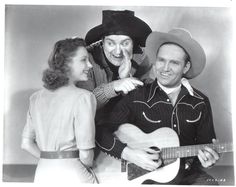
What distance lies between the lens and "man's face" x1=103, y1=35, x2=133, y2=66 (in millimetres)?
1976

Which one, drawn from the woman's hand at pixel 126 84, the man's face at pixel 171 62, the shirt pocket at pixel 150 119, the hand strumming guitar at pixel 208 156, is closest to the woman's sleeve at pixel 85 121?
the woman's hand at pixel 126 84

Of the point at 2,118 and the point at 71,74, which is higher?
the point at 71,74

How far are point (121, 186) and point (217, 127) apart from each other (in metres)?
0.48

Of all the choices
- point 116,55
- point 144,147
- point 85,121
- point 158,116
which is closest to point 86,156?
point 85,121

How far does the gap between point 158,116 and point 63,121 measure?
41cm

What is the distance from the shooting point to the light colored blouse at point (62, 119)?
1931mm

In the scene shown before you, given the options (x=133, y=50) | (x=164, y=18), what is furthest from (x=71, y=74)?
(x=164, y=18)

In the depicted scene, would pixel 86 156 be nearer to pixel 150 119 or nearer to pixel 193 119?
pixel 150 119

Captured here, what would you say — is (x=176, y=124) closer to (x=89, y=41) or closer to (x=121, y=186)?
(x=121, y=186)

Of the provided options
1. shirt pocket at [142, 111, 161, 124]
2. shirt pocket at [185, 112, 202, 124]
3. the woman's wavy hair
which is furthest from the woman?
shirt pocket at [185, 112, 202, 124]

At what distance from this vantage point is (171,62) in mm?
1951

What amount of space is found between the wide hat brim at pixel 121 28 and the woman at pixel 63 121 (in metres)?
0.06

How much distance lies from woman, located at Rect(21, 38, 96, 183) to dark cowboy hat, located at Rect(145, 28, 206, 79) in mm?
276

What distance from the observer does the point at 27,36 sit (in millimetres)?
2033
